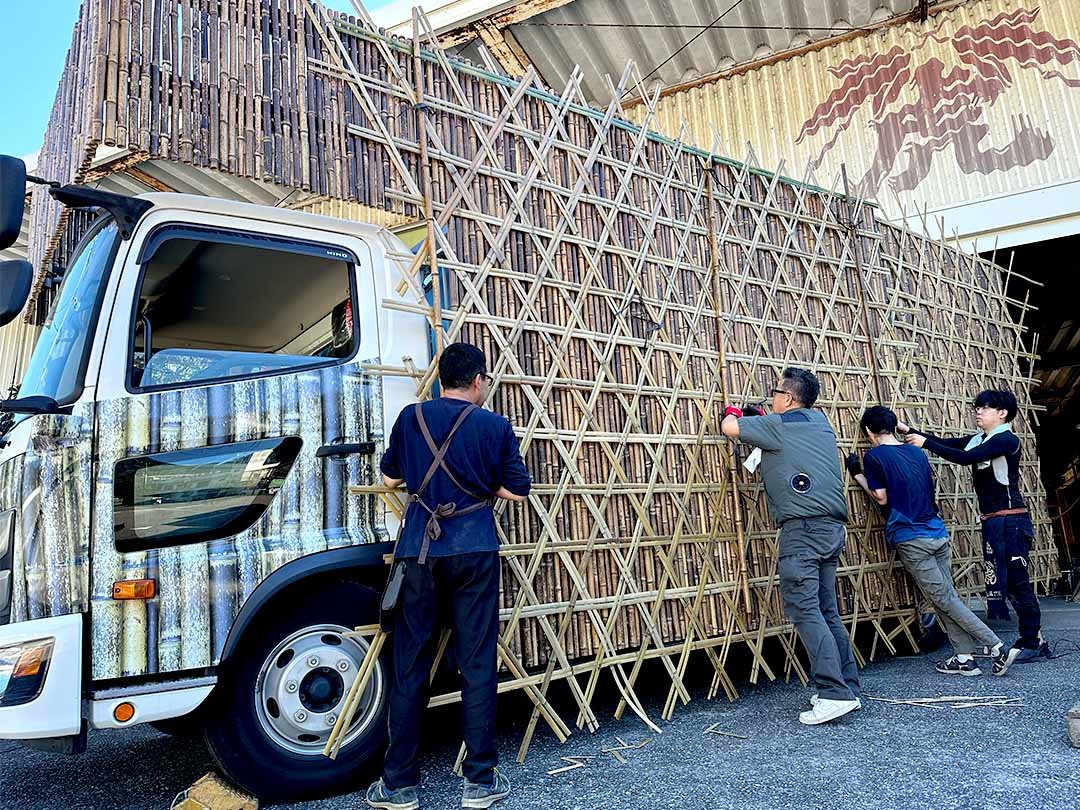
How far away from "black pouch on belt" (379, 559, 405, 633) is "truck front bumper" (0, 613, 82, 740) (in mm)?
985

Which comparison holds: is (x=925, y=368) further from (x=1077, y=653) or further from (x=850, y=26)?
(x=850, y=26)

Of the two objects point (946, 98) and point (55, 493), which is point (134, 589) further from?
point (946, 98)

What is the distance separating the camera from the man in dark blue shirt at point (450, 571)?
9.00 feet

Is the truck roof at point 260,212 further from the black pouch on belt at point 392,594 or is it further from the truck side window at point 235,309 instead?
the black pouch on belt at point 392,594

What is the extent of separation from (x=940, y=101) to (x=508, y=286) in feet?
23.2

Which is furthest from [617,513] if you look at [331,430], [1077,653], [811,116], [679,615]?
[811,116]

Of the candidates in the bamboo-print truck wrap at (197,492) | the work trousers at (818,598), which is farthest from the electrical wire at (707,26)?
the work trousers at (818,598)

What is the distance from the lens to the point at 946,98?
334 inches

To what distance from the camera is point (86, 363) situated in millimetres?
2797

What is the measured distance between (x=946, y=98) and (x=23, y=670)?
9476mm

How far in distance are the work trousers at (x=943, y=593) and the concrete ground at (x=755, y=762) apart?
0.24 metres

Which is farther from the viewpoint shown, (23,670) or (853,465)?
(853,465)

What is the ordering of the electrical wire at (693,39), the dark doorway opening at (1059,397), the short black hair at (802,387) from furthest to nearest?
the dark doorway opening at (1059,397) → the electrical wire at (693,39) → the short black hair at (802,387)

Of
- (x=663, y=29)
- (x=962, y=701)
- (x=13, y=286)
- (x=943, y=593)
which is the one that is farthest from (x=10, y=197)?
(x=663, y=29)
